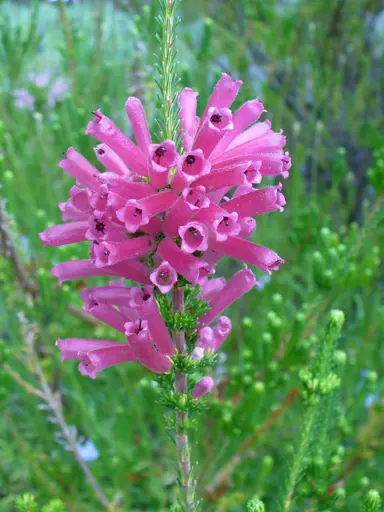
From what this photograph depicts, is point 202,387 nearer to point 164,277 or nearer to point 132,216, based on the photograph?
point 164,277

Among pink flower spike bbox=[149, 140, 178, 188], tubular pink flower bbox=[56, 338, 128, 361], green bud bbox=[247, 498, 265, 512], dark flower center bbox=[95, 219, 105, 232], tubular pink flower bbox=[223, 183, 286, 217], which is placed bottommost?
green bud bbox=[247, 498, 265, 512]

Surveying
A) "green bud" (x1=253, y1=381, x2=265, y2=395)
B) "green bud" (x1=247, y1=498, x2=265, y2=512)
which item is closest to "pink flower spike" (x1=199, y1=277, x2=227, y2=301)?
"green bud" (x1=247, y1=498, x2=265, y2=512)

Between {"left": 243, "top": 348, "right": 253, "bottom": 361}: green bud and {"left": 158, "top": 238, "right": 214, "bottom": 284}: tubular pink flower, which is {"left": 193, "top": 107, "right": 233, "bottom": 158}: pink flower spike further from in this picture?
{"left": 243, "top": 348, "right": 253, "bottom": 361}: green bud

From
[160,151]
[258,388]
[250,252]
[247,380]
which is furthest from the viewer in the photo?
[247,380]

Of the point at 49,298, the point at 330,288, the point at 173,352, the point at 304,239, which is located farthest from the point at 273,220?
the point at 173,352

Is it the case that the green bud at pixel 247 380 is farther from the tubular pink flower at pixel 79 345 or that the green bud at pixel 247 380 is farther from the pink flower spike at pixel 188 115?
the pink flower spike at pixel 188 115

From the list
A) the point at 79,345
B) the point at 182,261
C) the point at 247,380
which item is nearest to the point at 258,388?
the point at 247,380

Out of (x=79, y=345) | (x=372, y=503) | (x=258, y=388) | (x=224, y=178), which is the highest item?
(x=224, y=178)
